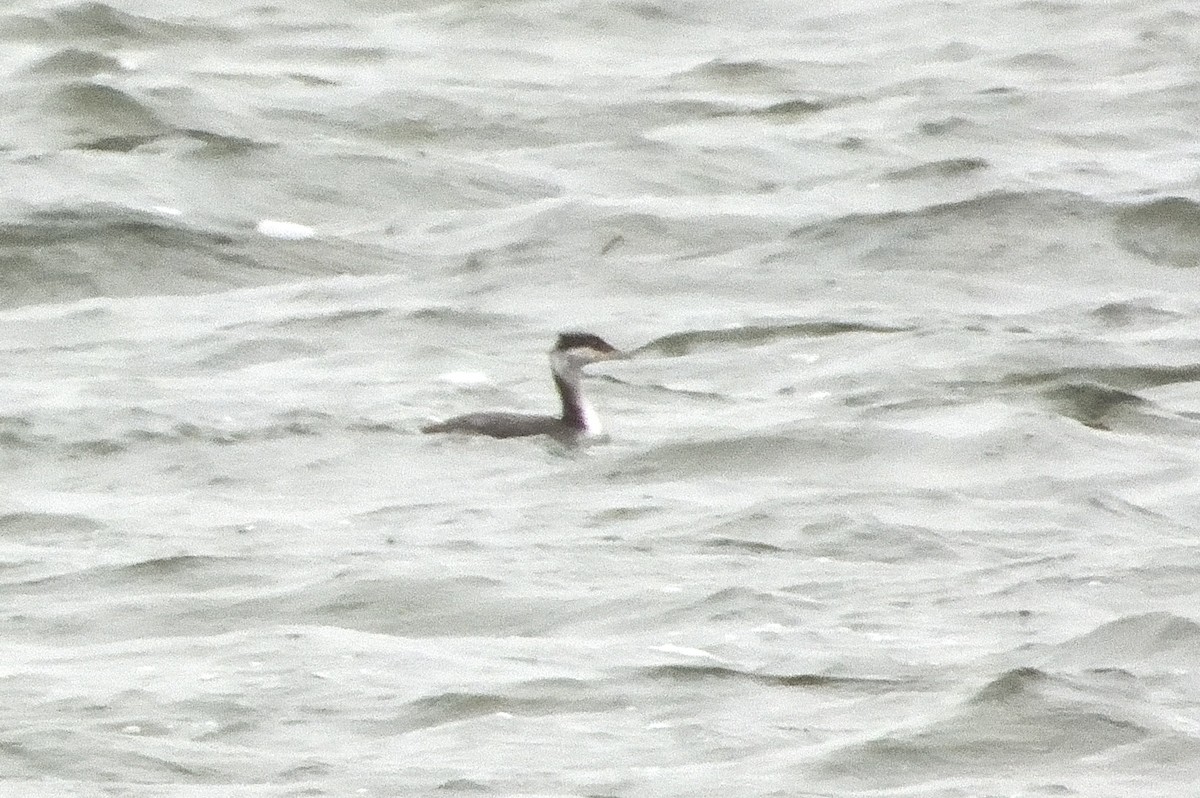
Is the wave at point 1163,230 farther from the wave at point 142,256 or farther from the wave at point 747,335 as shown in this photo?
the wave at point 142,256

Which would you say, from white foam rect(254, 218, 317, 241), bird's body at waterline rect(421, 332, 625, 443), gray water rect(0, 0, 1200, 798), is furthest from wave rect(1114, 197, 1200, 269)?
bird's body at waterline rect(421, 332, 625, 443)

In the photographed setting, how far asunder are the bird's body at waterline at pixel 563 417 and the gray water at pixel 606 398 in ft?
0.26

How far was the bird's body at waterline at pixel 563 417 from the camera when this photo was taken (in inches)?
452

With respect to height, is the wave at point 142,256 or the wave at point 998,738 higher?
the wave at point 142,256

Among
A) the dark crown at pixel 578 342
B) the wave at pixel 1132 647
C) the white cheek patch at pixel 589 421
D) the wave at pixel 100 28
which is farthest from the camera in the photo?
the wave at pixel 100 28

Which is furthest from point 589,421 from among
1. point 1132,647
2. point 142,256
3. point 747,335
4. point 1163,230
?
point 1163,230

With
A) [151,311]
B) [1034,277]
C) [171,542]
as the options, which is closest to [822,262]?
[1034,277]

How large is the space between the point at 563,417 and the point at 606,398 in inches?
41.0

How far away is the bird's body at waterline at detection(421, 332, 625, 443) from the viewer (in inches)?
452

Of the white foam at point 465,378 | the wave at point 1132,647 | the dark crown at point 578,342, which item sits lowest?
the wave at point 1132,647

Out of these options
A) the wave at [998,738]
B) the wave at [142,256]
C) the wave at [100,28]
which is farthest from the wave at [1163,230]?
the wave at [998,738]

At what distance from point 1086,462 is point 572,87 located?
8.03 metres

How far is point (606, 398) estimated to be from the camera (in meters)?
12.6

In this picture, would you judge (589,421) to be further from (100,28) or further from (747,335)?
(100,28)
